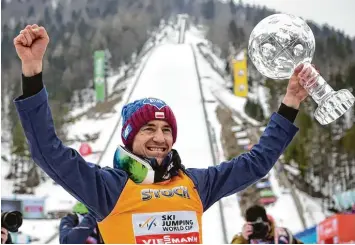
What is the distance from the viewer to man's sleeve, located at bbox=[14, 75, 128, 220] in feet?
3.39

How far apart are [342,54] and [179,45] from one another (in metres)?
14.8

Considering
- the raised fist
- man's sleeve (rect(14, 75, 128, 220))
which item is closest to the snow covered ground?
man's sleeve (rect(14, 75, 128, 220))

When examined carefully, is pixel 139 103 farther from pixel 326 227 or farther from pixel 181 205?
pixel 326 227

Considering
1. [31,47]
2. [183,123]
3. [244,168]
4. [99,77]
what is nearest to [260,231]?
[244,168]

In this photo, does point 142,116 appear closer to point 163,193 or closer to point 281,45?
point 163,193

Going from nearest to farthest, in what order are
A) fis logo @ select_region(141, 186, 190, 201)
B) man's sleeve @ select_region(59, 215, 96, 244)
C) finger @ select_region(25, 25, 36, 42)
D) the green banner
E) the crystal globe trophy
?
finger @ select_region(25, 25, 36, 42) → fis logo @ select_region(141, 186, 190, 201) → the crystal globe trophy → man's sleeve @ select_region(59, 215, 96, 244) → the green banner

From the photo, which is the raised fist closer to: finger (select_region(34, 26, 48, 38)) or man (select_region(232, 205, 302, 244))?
finger (select_region(34, 26, 48, 38))

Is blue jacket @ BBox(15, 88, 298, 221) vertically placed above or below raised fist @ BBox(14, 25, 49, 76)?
below

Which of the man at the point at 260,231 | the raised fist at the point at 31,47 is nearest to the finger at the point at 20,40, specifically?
the raised fist at the point at 31,47

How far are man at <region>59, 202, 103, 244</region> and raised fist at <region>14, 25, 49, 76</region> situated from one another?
1.22m

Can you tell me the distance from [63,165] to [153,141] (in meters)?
0.22

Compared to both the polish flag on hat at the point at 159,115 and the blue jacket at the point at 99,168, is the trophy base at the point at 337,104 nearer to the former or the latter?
the blue jacket at the point at 99,168

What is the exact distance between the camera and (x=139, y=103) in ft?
4.20

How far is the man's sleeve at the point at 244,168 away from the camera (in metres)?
1.27
